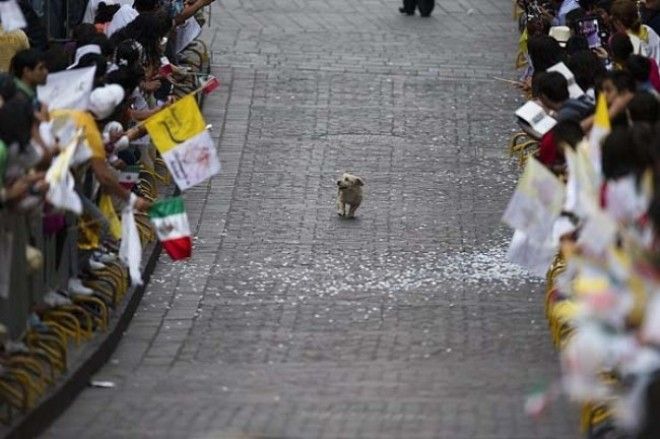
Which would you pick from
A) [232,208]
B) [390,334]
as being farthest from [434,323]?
[232,208]

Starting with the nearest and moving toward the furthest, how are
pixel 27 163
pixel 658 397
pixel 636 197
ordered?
pixel 658 397 → pixel 636 197 → pixel 27 163

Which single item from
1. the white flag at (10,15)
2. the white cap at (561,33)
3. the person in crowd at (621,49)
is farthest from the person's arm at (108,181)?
the white cap at (561,33)

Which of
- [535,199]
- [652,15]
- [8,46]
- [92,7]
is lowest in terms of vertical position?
[92,7]

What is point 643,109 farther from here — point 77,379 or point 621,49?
point 77,379

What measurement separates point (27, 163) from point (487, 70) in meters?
13.5

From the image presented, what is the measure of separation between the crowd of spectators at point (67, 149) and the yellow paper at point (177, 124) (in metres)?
0.35

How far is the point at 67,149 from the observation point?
13086 millimetres

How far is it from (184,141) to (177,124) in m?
0.13

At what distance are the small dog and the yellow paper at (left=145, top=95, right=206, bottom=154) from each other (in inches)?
166

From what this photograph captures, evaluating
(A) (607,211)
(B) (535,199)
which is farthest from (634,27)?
(A) (607,211)

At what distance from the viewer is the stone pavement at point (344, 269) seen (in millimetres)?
13094

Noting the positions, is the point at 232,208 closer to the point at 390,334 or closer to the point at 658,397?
the point at 390,334

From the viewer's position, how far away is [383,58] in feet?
84.4

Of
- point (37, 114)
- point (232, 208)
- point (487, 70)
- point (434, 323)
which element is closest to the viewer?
point (37, 114)
